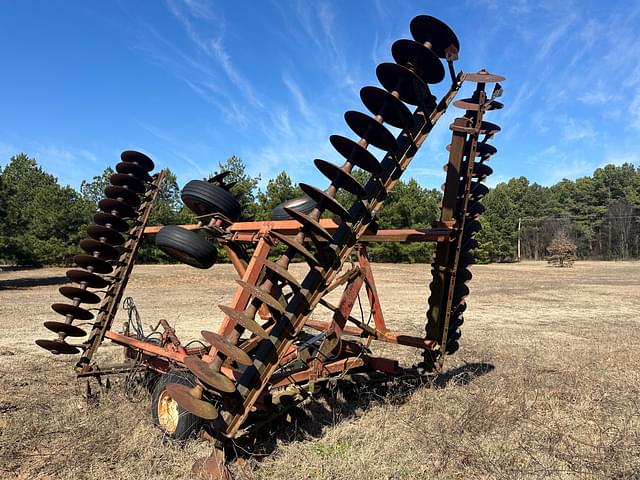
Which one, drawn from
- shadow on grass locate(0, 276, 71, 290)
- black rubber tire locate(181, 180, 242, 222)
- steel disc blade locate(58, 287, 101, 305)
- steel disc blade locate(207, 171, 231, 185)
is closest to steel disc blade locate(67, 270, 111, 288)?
steel disc blade locate(58, 287, 101, 305)

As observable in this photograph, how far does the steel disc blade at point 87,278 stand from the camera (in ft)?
20.9

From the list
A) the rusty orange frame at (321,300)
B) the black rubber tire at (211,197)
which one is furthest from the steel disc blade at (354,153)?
the black rubber tire at (211,197)

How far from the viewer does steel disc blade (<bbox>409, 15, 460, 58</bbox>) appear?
4.13m

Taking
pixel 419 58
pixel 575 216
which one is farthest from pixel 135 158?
pixel 575 216

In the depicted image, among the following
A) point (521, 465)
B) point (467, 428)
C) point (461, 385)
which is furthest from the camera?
point (461, 385)

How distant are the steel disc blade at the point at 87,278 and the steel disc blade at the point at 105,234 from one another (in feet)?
1.71

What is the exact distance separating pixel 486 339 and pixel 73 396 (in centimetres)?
857

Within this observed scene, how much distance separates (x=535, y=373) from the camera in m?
7.30

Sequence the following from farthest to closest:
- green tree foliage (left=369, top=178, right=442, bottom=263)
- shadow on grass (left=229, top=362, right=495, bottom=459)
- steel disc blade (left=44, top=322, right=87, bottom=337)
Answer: green tree foliage (left=369, top=178, right=442, bottom=263) → steel disc blade (left=44, top=322, right=87, bottom=337) → shadow on grass (left=229, top=362, right=495, bottom=459)

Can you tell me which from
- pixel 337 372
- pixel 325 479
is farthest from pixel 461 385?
pixel 325 479

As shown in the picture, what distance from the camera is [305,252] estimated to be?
12.3 ft

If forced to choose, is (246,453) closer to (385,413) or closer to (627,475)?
(385,413)

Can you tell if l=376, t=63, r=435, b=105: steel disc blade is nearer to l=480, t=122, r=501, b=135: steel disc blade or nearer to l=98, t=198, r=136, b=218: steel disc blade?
l=480, t=122, r=501, b=135: steel disc blade

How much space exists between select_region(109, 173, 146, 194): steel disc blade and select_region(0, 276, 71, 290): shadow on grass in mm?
25299
